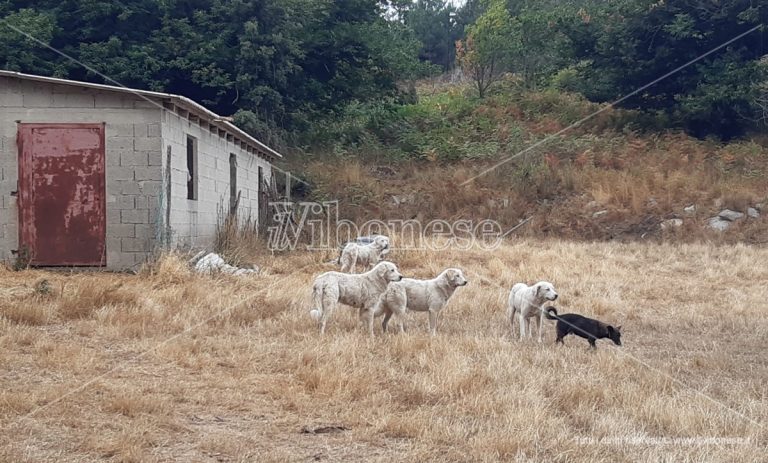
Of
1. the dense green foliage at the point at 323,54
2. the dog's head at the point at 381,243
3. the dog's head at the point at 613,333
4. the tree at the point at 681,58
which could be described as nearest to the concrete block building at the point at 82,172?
the dog's head at the point at 381,243

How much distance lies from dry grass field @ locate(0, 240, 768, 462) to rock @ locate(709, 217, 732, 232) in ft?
32.4

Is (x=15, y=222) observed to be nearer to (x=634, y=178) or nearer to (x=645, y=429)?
(x=645, y=429)

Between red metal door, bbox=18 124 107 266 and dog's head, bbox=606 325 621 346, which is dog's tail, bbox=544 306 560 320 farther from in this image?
red metal door, bbox=18 124 107 266

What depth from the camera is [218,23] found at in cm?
2742

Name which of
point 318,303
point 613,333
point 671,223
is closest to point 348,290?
point 318,303

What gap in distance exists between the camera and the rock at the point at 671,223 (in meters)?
22.1

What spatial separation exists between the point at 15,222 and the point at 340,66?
19.5 m

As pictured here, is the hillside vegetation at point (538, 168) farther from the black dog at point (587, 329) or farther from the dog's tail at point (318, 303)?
the dog's tail at point (318, 303)

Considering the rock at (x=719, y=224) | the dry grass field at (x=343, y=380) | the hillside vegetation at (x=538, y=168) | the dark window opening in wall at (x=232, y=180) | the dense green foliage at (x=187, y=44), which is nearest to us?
the dry grass field at (x=343, y=380)

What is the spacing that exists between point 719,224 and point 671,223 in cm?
137

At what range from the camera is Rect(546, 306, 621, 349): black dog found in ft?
29.0

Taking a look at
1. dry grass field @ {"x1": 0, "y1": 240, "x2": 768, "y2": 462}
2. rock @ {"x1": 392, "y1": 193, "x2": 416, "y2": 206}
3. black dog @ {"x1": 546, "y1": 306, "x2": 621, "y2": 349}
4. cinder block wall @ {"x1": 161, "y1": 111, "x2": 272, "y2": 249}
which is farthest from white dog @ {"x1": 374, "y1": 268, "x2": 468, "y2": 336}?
rock @ {"x1": 392, "y1": 193, "x2": 416, "y2": 206}

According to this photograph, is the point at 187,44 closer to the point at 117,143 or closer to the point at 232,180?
the point at 232,180

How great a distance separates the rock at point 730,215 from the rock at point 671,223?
123cm
